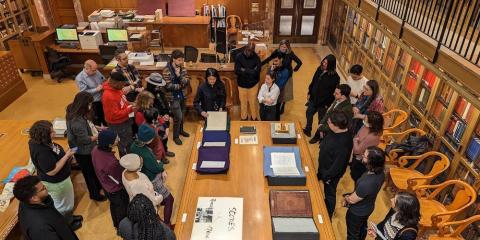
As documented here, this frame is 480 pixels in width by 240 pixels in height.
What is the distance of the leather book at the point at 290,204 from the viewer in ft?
10.5

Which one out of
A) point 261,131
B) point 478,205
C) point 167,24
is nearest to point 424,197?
point 478,205

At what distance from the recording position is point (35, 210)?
2.80 m

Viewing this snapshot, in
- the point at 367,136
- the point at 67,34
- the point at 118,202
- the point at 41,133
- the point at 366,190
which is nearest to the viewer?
the point at 366,190

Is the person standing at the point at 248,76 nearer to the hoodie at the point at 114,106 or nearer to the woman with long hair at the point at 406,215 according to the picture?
the hoodie at the point at 114,106

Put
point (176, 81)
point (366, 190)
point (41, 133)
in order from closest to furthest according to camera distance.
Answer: point (366, 190) → point (41, 133) → point (176, 81)

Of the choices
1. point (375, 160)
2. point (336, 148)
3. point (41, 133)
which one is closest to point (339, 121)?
point (336, 148)

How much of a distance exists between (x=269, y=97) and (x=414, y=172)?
2333mm

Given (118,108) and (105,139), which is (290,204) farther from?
(118,108)

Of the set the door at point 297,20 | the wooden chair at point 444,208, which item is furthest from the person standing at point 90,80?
the door at point 297,20

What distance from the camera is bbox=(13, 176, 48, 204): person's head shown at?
2686 mm

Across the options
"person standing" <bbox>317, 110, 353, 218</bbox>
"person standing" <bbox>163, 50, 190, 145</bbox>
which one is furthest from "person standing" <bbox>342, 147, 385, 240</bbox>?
"person standing" <bbox>163, 50, 190, 145</bbox>

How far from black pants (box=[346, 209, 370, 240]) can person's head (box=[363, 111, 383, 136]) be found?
1027 millimetres

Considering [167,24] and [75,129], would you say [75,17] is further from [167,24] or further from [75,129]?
[75,129]

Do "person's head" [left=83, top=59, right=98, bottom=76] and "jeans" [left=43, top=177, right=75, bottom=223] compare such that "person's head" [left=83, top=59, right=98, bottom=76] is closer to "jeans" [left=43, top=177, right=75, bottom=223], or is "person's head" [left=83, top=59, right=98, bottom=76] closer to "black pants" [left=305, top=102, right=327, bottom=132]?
"jeans" [left=43, top=177, right=75, bottom=223]
